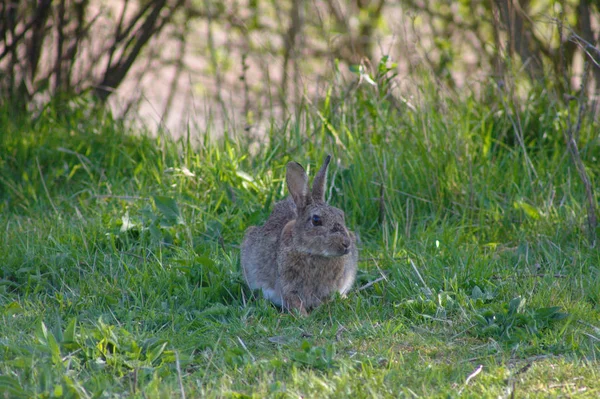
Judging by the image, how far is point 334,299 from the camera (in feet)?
14.5

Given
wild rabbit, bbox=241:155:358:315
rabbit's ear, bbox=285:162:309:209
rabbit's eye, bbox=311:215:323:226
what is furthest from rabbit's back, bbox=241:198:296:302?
rabbit's eye, bbox=311:215:323:226

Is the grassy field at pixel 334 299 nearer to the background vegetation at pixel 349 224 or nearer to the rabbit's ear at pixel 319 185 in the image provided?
the background vegetation at pixel 349 224

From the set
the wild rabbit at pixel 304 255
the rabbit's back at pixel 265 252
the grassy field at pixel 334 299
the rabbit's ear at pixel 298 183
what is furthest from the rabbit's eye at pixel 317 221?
the grassy field at pixel 334 299

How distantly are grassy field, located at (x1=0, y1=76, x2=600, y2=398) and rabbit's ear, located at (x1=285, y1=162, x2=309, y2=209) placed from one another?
577mm

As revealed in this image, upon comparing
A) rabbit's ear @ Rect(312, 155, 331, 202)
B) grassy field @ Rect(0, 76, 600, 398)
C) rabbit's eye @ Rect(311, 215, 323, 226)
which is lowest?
grassy field @ Rect(0, 76, 600, 398)

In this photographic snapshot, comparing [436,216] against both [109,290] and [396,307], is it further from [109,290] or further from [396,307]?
[109,290]

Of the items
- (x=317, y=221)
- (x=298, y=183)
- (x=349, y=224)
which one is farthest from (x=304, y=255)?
(x=349, y=224)

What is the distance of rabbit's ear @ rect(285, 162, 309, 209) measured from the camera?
179 inches

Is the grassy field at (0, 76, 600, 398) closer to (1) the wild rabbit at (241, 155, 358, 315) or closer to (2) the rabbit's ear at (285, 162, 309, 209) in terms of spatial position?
(1) the wild rabbit at (241, 155, 358, 315)

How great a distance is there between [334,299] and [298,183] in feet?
2.29

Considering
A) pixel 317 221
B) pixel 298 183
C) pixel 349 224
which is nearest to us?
pixel 317 221

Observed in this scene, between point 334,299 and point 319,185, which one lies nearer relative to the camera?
point 334,299

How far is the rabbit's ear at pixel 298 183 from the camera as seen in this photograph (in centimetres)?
456

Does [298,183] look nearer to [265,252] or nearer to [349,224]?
[265,252]
